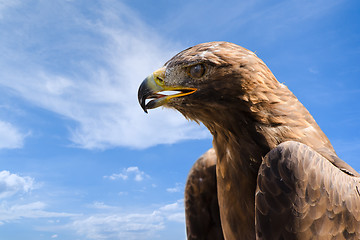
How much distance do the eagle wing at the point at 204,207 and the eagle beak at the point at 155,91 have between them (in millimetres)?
1661

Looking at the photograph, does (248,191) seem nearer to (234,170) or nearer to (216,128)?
(234,170)

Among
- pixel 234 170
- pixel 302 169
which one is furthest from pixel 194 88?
pixel 302 169

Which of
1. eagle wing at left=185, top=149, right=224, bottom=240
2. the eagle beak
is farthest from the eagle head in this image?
eagle wing at left=185, top=149, right=224, bottom=240

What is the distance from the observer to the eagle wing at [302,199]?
3.33 meters

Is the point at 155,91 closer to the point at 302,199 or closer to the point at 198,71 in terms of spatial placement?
the point at 198,71

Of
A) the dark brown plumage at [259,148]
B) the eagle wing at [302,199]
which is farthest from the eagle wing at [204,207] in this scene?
the eagle wing at [302,199]

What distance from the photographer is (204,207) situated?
5.69 m

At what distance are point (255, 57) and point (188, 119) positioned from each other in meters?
1.04

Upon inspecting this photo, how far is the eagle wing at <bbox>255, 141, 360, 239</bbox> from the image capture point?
3.33 metres

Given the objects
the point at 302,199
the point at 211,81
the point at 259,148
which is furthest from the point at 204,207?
the point at 302,199

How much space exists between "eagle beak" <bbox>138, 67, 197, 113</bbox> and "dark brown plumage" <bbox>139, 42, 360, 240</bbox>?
0.04 ft

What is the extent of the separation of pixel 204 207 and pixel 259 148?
209cm

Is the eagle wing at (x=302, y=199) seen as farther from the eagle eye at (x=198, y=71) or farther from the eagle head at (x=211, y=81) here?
the eagle eye at (x=198, y=71)

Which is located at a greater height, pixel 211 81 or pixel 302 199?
pixel 211 81
